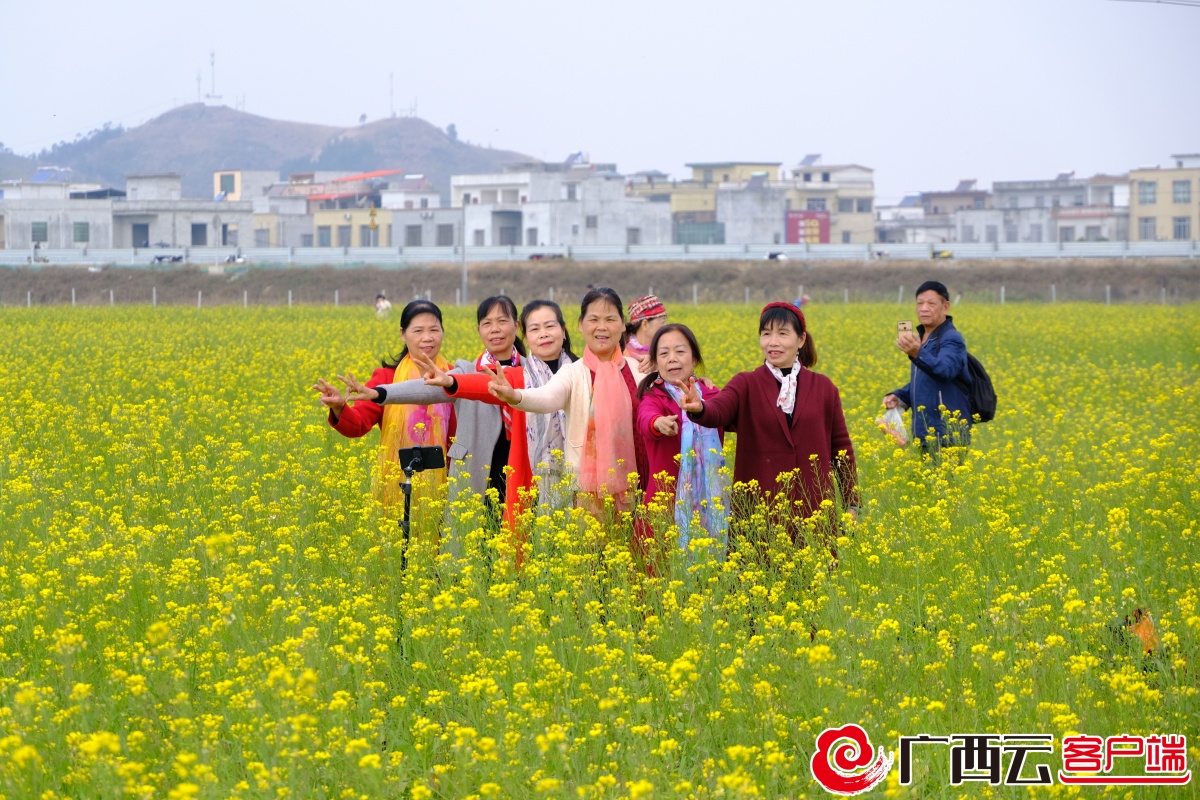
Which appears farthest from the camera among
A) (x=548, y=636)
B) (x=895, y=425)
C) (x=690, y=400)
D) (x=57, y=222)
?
(x=57, y=222)

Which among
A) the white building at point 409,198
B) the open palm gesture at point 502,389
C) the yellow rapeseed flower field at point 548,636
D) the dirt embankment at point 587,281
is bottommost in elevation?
the yellow rapeseed flower field at point 548,636

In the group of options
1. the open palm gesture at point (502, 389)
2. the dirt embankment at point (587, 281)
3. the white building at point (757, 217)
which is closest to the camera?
the open palm gesture at point (502, 389)

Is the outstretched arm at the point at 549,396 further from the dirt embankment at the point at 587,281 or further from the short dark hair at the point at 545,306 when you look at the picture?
the dirt embankment at the point at 587,281

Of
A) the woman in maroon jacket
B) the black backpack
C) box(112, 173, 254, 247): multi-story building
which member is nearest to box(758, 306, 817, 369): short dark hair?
the woman in maroon jacket

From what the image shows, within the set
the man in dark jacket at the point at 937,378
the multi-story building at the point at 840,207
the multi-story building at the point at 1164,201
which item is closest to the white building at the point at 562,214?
the multi-story building at the point at 840,207

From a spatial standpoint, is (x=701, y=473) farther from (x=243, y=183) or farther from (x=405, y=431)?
(x=243, y=183)

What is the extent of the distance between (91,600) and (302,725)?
194cm

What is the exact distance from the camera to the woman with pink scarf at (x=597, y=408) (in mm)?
5641

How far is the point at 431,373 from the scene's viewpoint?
5.70 m

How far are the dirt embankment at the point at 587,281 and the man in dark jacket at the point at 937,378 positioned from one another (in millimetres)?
40487

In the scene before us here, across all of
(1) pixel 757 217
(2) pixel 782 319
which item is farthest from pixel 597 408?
(1) pixel 757 217

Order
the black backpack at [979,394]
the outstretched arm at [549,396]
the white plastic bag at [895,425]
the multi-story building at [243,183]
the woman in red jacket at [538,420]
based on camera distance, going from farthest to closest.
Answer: the multi-story building at [243,183] → the white plastic bag at [895,425] → the black backpack at [979,394] → the woman in red jacket at [538,420] → the outstretched arm at [549,396]

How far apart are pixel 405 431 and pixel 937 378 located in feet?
10.1

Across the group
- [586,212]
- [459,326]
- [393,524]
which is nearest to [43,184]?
[586,212]
